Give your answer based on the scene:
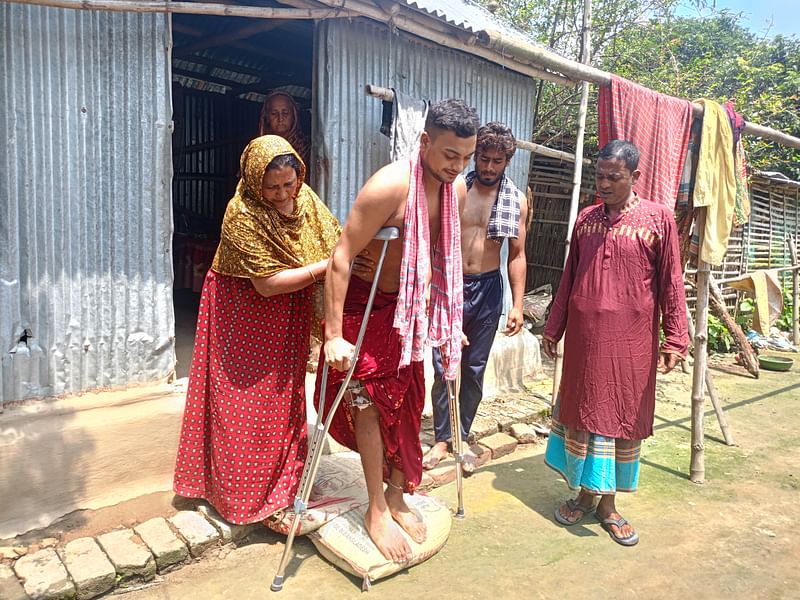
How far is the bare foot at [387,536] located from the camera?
2.76 metres

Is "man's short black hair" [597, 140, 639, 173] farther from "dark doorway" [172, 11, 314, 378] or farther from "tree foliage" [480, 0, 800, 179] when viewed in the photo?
"tree foliage" [480, 0, 800, 179]

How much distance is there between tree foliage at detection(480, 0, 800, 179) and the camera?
33.4ft

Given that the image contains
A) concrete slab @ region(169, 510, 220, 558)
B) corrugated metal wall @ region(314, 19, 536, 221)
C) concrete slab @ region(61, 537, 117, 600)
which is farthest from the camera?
corrugated metal wall @ region(314, 19, 536, 221)

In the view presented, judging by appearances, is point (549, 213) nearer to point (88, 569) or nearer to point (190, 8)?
point (190, 8)

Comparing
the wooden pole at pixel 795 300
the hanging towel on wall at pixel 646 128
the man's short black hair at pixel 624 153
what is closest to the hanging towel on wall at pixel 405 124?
the hanging towel on wall at pixel 646 128

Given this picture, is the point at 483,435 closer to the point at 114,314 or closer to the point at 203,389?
the point at 203,389

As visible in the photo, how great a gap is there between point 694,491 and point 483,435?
4.71 feet

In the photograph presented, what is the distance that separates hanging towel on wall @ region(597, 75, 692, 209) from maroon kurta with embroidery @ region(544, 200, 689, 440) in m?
0.75

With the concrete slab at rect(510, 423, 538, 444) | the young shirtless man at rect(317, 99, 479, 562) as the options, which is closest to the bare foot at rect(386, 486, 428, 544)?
the young shirtless man at rect(317, 99, 479, 562)

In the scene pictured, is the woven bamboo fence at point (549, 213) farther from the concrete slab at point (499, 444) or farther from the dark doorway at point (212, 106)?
the concrete slab at point (499, 444)

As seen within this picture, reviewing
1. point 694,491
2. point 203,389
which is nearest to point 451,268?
point 203,389

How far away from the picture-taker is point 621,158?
10.3 feet

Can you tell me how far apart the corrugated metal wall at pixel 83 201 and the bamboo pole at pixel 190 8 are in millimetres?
233

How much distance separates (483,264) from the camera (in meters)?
3.88
